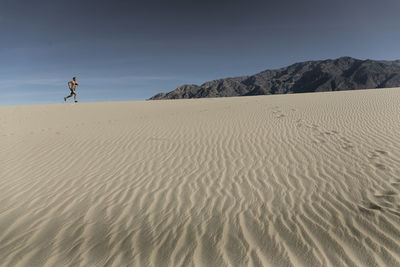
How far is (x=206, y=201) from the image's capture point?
3.65 metres

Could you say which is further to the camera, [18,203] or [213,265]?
Result: [18,203]

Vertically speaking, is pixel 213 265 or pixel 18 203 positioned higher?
pixel 18 203

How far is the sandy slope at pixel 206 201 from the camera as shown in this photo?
251 centimetres

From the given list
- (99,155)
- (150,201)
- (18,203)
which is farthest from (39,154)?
(150,201)

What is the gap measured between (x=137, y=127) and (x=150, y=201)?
6.24m

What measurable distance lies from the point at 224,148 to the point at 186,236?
3.72 metres

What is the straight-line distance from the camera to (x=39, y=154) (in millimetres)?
6246

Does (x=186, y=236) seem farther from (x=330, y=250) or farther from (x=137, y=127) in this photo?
(x=137, y=127)

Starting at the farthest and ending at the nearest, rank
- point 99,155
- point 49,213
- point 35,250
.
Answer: point 99,155 < point 49,213 < point 35,250

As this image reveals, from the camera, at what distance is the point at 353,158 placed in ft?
16.5

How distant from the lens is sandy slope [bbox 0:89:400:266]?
2.51m

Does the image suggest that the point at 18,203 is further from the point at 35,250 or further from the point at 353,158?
the point at 353,158

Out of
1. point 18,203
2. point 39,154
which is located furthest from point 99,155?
point 18,203

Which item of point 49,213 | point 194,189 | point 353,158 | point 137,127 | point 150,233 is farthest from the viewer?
point 137,127
